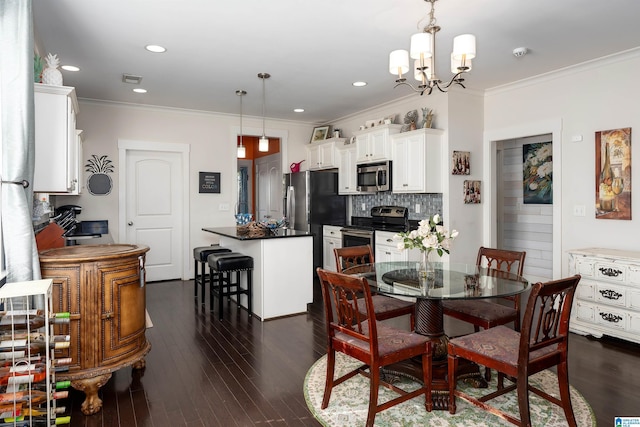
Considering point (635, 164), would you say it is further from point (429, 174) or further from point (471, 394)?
point (471, 394)

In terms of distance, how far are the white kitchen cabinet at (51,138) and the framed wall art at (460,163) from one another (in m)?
4.06

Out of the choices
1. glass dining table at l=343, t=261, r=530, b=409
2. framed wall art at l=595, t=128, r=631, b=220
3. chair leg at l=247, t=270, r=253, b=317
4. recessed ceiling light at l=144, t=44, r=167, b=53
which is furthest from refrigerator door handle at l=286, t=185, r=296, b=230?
framed wall art at l=595, t=128, r=631, b=220

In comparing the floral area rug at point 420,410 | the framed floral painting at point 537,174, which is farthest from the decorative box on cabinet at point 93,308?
the framed floral painting at point 537,174

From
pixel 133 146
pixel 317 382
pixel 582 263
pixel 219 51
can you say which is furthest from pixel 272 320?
pixel 133 146

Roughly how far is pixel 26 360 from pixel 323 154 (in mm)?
5510

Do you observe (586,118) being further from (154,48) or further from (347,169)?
(154,48)

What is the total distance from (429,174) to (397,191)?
0.55 meters

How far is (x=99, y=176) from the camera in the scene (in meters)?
5.80

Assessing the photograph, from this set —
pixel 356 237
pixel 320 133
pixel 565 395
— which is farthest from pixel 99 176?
pixel 565 395

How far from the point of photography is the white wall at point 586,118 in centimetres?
393

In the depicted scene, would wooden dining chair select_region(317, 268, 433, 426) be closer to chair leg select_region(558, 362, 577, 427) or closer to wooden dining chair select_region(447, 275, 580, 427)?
wooden dining chair select_region(447, 275, 580, 427)

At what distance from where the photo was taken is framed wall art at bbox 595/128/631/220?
3926 millimetres

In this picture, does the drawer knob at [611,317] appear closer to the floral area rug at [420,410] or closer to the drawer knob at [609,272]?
the drawer knob at [609,272]

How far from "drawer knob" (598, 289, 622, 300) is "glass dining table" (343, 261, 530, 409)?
1362 mm
